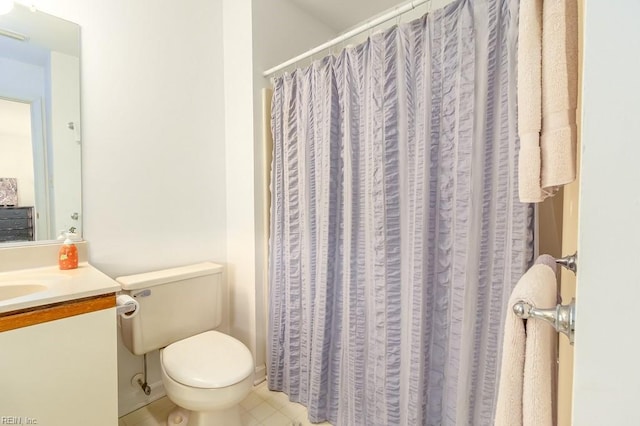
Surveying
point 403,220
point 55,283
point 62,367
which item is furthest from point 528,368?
point 55,283

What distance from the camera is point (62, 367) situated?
968mm

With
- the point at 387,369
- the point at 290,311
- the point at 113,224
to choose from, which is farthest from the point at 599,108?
the point at 113,224

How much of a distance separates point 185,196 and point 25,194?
68 cm

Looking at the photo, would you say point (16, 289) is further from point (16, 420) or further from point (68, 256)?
point (16, 420)

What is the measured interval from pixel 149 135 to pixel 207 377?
1.27 metres

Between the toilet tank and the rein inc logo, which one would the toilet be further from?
the rein inc logo

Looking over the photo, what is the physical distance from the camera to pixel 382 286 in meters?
1.23

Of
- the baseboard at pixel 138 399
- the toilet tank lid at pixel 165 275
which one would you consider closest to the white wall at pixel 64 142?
the toilet tank lid at pixel 165 275

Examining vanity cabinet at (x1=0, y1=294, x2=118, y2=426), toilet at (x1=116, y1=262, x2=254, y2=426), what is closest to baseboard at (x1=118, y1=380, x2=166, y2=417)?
toilet at (x1=116, y1=262, x2=254, y2=426)

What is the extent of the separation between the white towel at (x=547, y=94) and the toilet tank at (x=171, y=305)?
1564 mm

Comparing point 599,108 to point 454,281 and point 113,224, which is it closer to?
point 454,281

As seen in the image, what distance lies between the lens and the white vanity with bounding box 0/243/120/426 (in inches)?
35.0

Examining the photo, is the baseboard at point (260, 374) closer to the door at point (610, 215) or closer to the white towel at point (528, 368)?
the white towel at point (528, 368)

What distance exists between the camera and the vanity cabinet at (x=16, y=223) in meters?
1.27
